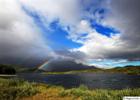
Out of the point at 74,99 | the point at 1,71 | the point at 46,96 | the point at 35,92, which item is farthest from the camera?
the point at 1,71

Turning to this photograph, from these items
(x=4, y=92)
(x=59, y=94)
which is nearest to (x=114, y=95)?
(x=59, y=94)

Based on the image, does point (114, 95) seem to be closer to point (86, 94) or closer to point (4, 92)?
point (86, 94)

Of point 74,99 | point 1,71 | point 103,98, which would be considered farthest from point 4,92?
point 1,71

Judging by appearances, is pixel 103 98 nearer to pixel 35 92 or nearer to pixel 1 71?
pixel 35 92

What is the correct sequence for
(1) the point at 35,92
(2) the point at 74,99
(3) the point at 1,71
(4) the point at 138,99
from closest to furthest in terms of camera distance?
(4) the point at 138,99
(2) the point at 74,99
(1) the point at 35,92
(3) the point at 1,71

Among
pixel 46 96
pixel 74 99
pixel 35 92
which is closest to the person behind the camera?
pixel 74 99

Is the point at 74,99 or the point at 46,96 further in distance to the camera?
the point at 46,96

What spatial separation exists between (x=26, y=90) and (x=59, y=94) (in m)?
3.09

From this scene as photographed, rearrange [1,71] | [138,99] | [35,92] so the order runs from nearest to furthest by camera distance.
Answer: [138,99]
[35,92]
[1,71]

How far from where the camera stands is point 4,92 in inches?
665

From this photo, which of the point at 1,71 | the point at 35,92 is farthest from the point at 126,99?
the point at 1,71

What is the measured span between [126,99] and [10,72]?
169m

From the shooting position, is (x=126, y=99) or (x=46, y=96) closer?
(x=126, y=99)

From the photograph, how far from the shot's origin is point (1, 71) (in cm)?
15950
